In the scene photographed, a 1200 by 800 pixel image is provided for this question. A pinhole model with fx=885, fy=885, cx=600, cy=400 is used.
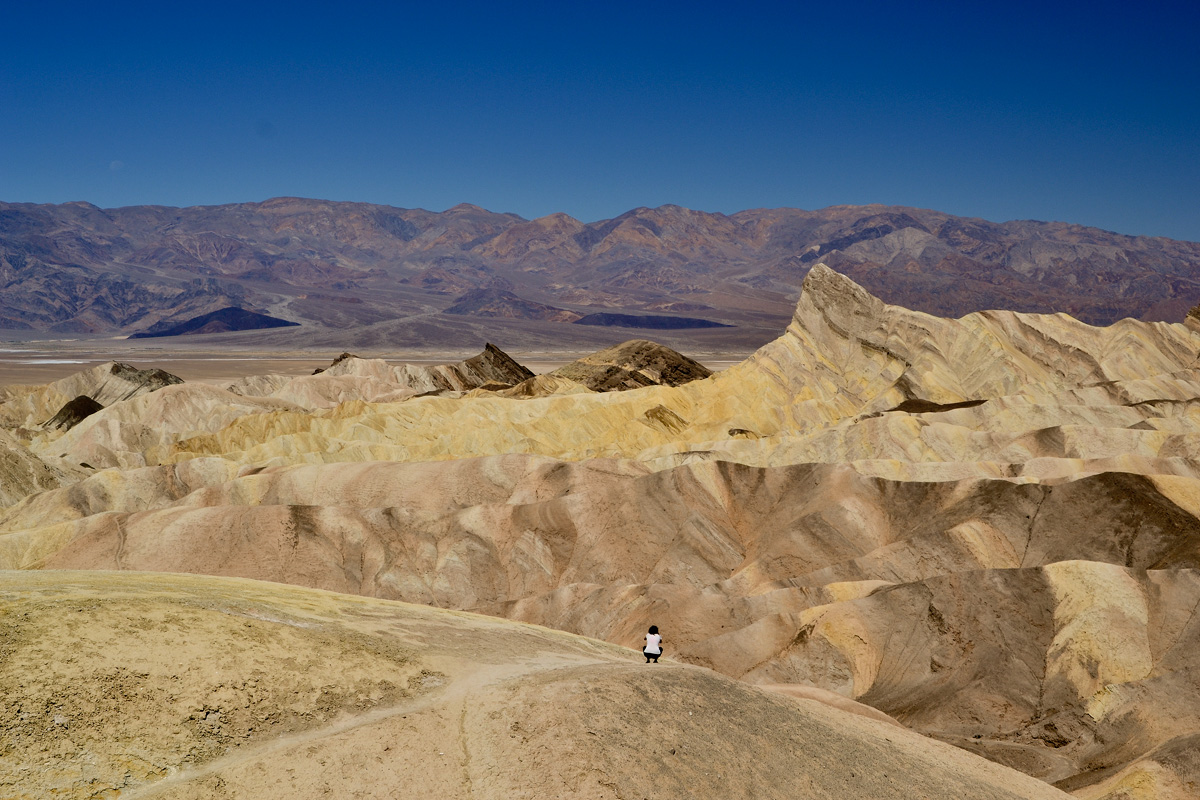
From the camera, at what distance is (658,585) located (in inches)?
1107

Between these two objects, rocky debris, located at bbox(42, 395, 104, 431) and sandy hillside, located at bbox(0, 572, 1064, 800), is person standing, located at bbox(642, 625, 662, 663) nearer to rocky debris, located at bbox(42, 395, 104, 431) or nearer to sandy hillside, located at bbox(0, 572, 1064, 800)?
sandy hillside, located at bbox(0, 572, 1064, 800)

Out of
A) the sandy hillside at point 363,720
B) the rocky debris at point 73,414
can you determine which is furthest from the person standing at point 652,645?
the rocky debris at point 73,414

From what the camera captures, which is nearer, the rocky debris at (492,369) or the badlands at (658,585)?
the badlands at (658,585)

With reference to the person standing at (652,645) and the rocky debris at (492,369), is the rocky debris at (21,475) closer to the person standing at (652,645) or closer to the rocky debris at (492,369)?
the person standing at (652,645)

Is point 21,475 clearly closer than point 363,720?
No

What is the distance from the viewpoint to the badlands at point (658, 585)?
12.7m

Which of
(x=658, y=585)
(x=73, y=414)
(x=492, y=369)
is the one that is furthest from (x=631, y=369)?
(x=658, y=585)

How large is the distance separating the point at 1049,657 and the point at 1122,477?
367 inches

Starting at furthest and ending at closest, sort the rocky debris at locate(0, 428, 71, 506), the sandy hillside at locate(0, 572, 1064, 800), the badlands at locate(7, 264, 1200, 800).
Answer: the rocky debris at locate(0, 428, 71, 506)
the badlands at locate(7, 264, 1200, 800)
the sandy hillside at locate(0, 572, 1064, 800)

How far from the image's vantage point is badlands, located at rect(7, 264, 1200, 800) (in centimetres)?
1273

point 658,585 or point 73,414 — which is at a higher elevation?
point 73,414

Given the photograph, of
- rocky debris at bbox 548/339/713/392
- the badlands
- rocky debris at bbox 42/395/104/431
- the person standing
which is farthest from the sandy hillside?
rocky debris at bbox 548/339/713/392

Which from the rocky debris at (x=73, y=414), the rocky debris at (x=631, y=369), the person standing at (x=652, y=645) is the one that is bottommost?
the rocky debris at (x=73, y=414)

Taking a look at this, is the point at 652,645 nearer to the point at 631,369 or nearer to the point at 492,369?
the point at 631,369
